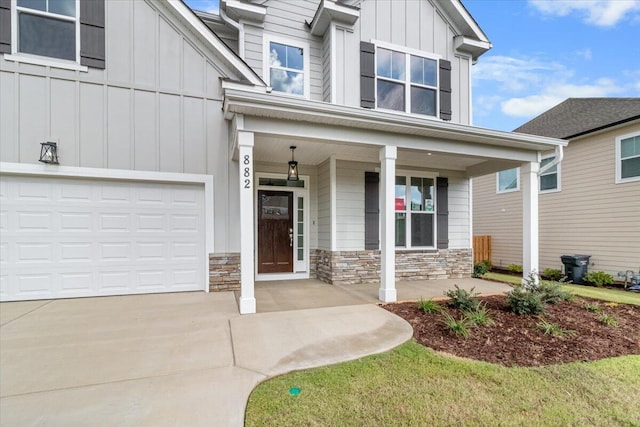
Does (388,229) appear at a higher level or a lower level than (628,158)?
lower

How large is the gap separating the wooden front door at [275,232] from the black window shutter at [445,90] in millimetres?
4350

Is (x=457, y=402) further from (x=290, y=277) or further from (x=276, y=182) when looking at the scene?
(x=276, y=182)

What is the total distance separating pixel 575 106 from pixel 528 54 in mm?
7238

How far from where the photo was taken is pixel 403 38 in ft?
23.3

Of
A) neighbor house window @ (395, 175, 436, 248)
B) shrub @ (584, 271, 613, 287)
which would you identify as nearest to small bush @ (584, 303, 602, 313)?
neighbor house window @ (395, 175, 436, 248)

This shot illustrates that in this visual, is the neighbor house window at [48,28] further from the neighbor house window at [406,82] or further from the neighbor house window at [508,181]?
the neighbor house window at [508,181]

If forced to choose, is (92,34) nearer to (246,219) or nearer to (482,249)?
(246,219)

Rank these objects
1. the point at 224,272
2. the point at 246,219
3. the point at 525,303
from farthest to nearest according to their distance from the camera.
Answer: the point at 224,272 → the point at 525,303 → the point at 246,219

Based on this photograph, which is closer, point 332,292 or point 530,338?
point 530,338

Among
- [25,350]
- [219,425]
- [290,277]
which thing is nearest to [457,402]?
→ [219,425]

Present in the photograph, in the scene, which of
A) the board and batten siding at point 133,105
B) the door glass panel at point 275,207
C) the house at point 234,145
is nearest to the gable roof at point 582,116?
the house at point 234,145

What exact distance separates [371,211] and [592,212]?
6.49 meters

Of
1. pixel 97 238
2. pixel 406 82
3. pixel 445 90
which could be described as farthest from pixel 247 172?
pixel 445 90

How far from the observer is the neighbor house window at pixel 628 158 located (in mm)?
7172
